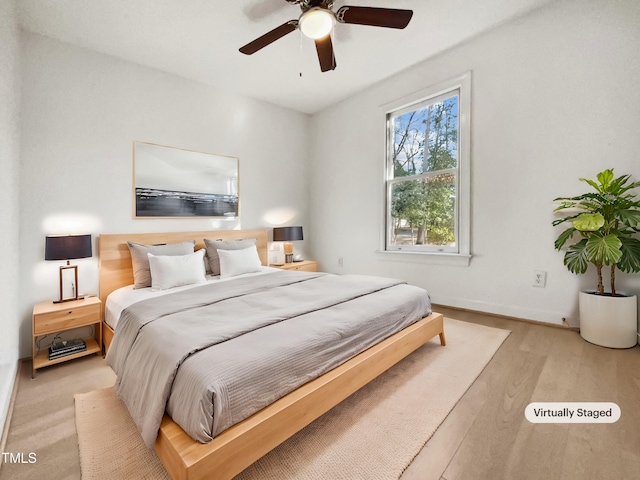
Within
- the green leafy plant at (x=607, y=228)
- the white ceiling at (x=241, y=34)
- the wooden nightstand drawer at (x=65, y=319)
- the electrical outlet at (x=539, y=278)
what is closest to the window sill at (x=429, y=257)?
the electrical outlet at (x=539, y=278)

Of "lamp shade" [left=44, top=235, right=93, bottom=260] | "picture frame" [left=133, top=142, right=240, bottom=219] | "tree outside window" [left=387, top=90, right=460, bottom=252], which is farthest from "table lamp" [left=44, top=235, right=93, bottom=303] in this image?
"tree outside window" [left=387, top=90, right=460, bottom=252]

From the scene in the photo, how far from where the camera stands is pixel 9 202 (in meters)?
1.96

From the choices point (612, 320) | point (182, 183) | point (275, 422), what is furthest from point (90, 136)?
point (612, 320)

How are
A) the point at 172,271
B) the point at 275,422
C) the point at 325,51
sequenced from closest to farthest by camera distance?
the point at 275,422 → the point at 325,51 → the point at 172,271

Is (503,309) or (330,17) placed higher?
(330,17)

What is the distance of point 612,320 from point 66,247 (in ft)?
14.4

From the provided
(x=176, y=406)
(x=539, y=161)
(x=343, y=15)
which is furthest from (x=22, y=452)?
(x=539, y=161)

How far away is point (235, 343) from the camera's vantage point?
4.60 feet

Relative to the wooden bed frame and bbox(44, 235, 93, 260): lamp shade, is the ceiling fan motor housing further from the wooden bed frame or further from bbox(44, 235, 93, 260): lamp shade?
bbox(44, 235, 93, 260): lamp shade

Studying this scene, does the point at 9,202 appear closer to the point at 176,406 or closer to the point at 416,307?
the point at 176,406

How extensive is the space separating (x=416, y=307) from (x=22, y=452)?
2.42 meters

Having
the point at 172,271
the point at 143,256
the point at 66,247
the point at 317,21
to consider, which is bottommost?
the point at 172,271

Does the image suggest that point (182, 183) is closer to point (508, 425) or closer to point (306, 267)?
point (306, 267)

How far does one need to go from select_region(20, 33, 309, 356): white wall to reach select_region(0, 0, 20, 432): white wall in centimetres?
23
